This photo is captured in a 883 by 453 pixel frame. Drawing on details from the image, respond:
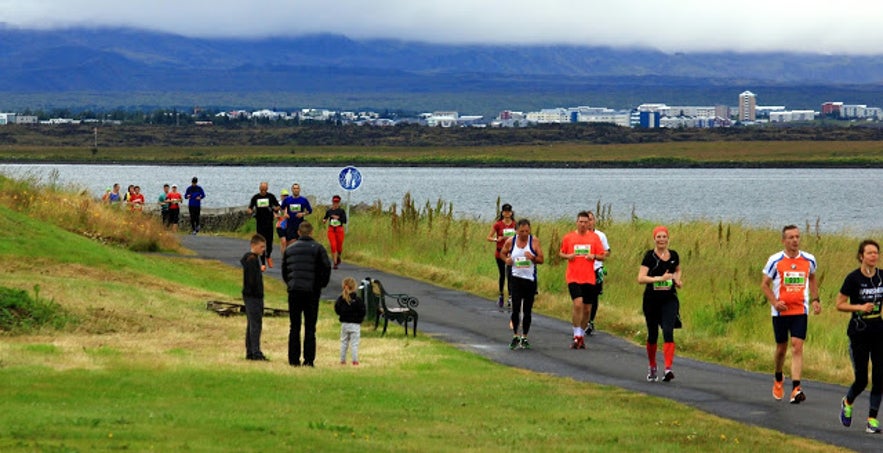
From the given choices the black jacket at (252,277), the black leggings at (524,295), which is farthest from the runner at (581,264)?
the black jacket at (252,277)

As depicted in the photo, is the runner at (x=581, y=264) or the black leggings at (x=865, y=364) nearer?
the black leggings at (x=865, y=364)

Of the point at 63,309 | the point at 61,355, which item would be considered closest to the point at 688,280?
the point at 63,309

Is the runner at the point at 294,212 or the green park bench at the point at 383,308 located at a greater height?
the runner at the point at 294,212

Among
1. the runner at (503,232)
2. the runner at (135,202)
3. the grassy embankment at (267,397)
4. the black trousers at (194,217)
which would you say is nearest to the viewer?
the grassy embankment at (267,397)

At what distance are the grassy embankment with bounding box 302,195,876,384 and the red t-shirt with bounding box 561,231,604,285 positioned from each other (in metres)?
1.79

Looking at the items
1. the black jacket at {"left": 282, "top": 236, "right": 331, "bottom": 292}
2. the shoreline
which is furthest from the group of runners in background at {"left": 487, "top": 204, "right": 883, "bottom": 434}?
the shoreline

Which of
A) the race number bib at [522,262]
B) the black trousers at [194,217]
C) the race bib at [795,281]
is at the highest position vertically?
the race bib at [795,281]

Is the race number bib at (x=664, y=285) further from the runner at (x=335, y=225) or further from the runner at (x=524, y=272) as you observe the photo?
the runner at (x=335, y=225)

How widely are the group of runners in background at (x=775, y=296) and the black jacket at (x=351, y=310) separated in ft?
11.5

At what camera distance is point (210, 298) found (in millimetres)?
27891

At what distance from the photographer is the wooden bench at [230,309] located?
25359mm

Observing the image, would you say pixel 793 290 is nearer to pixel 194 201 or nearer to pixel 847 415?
pixel 847 415

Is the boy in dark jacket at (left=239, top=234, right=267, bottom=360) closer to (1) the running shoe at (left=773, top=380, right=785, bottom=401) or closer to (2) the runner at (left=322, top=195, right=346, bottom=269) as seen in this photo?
(1) the running shoe at (left=773, top=380, right=785, bottom=401)

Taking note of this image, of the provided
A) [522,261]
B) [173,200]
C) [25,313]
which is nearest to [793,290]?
[522,261]
